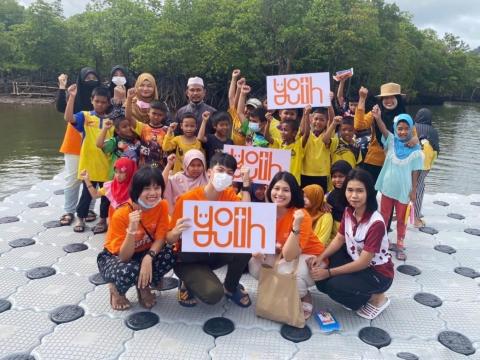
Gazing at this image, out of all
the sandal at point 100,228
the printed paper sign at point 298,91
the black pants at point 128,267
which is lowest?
the sandal at point 100,228

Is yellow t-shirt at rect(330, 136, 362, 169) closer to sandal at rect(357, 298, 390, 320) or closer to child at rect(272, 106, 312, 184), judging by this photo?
child at rect(272, 106, 312, 184)

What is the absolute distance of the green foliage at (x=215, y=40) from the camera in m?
24.8

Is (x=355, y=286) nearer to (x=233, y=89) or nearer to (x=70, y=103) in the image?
(x=233, y=89)

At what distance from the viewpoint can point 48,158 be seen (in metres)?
9.59

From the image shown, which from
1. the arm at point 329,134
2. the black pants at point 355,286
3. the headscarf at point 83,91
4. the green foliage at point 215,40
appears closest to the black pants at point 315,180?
the arm at point 329,134

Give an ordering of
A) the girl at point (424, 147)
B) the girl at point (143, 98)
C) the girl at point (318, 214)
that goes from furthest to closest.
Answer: the girl at point (424, 147), the girl at point (143, 98), the girl at point (318, 214)

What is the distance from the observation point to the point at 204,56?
81.3 ft

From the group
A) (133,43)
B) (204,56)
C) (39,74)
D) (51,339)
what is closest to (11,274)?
(51,339)

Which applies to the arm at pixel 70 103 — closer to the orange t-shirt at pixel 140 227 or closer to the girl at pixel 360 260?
the orange t-shirt at pixel 140 227

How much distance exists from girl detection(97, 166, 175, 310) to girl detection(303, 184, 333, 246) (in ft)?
4.12

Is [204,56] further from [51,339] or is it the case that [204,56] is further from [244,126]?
[51,339]

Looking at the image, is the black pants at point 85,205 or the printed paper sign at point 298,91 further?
the black pants at point 85,205

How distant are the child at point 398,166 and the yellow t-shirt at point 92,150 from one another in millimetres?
2842

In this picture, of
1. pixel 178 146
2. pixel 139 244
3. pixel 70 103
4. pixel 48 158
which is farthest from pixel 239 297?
pixel 48 158
